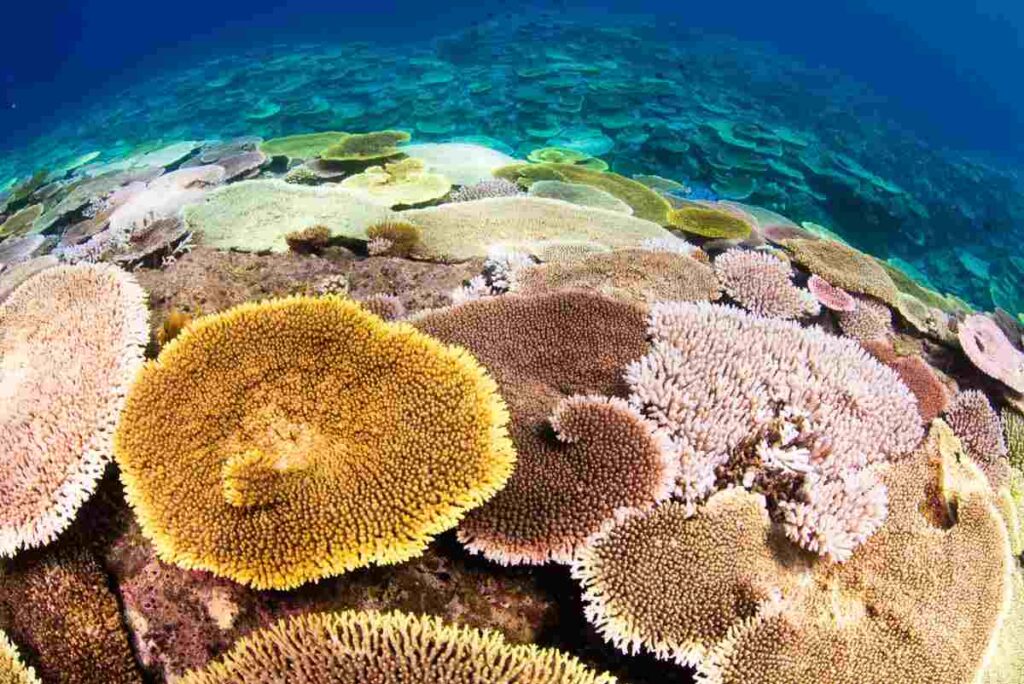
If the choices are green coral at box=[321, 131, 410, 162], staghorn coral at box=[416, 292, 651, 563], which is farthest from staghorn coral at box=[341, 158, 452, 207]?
staghorn coral at box=[416, 292, 651, 563]

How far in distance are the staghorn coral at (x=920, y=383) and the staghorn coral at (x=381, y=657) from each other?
320 centimetres

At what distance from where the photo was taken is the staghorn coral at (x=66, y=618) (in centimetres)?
249

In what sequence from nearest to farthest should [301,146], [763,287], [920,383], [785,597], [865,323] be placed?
[785,597] < [920,383] < [763,287] < [865,323] < [301,146]

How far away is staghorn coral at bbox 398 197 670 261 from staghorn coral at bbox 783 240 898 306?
150 centimetres

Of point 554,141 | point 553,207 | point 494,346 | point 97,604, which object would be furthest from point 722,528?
point 554,141

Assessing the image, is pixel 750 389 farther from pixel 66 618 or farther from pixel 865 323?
pixel 66 618

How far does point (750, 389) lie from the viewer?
3.06 meters

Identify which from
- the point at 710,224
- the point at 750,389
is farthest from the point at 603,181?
the point at 750,389

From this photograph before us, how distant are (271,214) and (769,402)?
513 centimetres

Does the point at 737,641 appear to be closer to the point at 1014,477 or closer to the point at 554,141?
the point at 1014,477

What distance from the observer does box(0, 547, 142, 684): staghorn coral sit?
2492 millimetres

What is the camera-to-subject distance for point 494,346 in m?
3.42

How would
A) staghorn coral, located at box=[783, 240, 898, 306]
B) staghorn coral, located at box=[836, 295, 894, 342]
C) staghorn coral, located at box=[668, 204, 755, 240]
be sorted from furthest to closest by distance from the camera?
staghorn coral, located at box=[668, 204, 755, 240] < staghorn coral, located at box=[783, 240, 898, 306] < staghorn coral, located at box=[836, 295, 894, 342]

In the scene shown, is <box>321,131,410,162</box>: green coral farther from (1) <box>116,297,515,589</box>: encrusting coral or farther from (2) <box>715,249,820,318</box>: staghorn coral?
(1) <box>116,297,515,589</box>: encrusting coral
